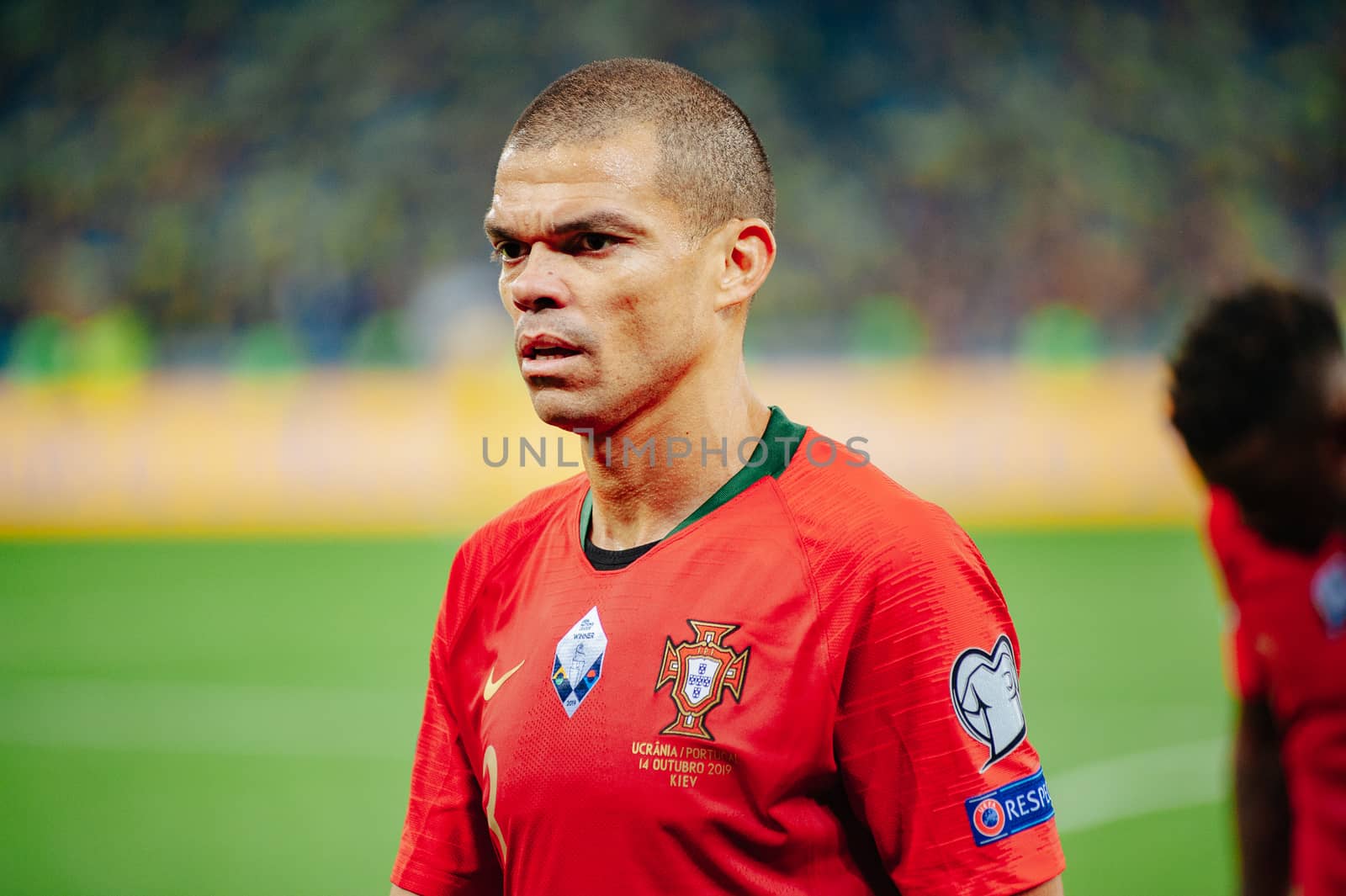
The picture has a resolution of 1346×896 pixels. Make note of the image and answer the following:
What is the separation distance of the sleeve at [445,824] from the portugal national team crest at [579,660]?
0.27 m

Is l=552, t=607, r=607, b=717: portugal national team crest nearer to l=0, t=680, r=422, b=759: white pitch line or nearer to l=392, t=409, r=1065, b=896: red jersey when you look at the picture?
l=392, t=409, r=1065, b=896: red jersey

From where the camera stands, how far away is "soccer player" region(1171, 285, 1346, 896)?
2.53 metres

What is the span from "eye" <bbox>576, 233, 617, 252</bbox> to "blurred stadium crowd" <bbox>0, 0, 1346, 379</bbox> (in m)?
16.4

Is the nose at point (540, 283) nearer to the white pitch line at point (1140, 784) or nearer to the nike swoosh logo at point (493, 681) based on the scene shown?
the nike swoosh logo at point (493, 681)

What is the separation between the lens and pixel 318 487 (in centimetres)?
1577

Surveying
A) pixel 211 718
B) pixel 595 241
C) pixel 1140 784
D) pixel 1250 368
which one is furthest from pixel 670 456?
pixel 211 718

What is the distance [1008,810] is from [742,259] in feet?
2.99

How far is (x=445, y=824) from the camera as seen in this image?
2.17 m

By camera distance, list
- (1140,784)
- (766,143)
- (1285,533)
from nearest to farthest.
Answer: (1285,533)
(1140,784)
(766,143)

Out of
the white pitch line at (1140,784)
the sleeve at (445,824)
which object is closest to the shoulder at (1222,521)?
the sleeve at (445,824)

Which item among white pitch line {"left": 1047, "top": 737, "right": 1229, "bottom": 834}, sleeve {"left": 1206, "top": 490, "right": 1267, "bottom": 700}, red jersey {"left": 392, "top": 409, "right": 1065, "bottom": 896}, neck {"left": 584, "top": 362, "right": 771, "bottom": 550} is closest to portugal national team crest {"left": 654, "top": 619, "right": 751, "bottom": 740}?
red jersey {"left": 392, "top": 409, "right": 1065, "bottom": 896}

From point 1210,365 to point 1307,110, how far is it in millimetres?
20792

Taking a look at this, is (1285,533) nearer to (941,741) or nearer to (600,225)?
(941,741)

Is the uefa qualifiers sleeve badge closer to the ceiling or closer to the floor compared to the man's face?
closer to the floor
